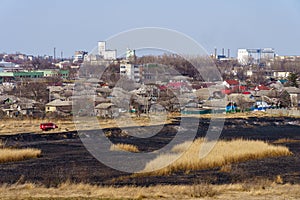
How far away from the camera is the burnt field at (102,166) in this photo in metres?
12.0

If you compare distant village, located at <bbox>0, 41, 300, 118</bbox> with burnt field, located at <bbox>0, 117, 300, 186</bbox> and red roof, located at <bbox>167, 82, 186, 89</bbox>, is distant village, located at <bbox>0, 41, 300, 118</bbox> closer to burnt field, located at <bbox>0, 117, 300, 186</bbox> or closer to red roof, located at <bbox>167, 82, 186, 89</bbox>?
red roof, located at <bbox>167, 82, 186, 89</bbox>

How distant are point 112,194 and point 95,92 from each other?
29536mm

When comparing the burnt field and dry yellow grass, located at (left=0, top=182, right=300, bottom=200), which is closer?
dry yellow grass, located at (left=0, top=182, right=300, bottom=200)

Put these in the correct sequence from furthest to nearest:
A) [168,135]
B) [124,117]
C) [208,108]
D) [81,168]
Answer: [208,108], [124,117], [168,135], [81,168]

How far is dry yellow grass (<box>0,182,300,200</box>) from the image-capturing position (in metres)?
9.21

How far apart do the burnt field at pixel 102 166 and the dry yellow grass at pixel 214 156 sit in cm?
36

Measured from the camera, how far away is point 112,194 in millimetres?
9406

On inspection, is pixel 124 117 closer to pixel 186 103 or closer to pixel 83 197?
pixel 186 103

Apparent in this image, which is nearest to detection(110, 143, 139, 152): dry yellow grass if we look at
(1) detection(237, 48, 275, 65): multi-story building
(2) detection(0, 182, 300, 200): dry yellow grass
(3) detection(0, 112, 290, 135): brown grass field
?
(3) detection(0, 112, 290, 135): brown grass field

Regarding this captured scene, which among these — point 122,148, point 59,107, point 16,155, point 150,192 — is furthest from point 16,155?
point 59,107

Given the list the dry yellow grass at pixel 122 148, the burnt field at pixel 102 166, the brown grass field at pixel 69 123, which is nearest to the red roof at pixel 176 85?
the brown grass field at pixel 69 123

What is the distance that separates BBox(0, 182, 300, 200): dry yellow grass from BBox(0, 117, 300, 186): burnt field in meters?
0.90

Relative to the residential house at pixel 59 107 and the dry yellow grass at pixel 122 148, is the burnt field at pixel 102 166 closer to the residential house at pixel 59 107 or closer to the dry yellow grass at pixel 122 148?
the dry yellow grass at pixel 122 148

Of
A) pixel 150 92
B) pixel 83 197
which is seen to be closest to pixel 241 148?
pixel 83 197
